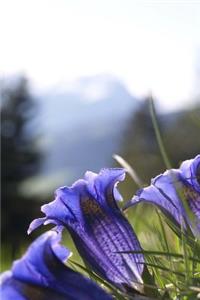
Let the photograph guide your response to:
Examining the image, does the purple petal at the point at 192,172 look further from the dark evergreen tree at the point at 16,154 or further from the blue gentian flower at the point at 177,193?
the dark evergreen tree at the point at 16,154

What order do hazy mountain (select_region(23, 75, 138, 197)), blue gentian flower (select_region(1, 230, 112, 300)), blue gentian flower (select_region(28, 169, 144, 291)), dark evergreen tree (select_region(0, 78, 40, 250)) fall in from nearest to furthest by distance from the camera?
blue gentian flower (select_region(1, 230, 112, 300)), blue gentian flower (select_region(28, 169, 144, 291)), dark evergreen tree (select_region(0, 78, 40, 250)), hazy mountain (select_region(23, 75, 138, 197))

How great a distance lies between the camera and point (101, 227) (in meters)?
1.03

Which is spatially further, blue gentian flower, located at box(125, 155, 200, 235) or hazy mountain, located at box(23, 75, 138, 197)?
hazy mountain, located at box(23, 75, 138, 197)

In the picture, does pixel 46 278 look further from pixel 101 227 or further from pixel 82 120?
pixel 82 120

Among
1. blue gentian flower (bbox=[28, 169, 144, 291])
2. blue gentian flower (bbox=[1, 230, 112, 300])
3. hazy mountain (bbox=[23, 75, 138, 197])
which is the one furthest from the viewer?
hazy mountain (bbox=[23, 75, 138, 197])

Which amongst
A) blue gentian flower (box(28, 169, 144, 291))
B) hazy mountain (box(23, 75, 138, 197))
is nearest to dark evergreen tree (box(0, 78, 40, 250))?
blue gentian flower (box(28, 169, 144, 291))

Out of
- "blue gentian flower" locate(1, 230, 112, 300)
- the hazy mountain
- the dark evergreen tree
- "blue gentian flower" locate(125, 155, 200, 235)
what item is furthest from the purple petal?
the hazy mountain

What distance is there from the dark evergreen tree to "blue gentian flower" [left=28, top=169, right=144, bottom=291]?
17.7 metres

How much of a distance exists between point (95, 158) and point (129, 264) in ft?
314

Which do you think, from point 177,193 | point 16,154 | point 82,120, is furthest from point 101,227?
point 82,120

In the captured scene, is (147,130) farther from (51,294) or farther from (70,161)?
(70,161)

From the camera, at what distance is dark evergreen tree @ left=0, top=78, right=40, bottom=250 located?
1922 centimetres

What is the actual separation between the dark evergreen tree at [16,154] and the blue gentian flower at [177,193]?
58.1ft

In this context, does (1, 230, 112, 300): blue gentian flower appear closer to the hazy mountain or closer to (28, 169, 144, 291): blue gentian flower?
(28, 169, 144, 291): blue gentian flower
